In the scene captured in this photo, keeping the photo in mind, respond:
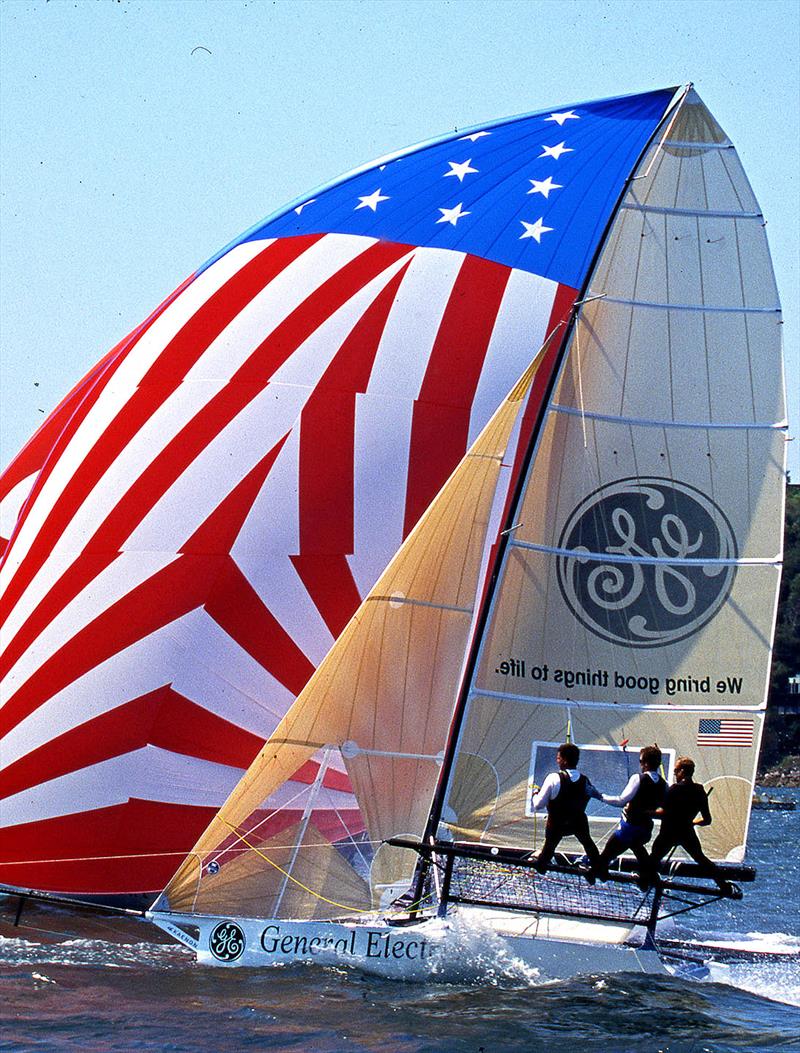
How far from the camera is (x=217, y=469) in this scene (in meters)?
11.0

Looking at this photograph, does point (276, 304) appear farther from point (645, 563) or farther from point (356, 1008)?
point (356, 1008)

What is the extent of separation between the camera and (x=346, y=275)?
38.2 feet

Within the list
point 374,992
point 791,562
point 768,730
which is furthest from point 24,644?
point 791,562

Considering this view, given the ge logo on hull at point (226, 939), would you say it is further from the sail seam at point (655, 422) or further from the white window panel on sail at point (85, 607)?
the sail seam at point (655, 422)

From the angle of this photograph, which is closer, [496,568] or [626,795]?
[626,795]

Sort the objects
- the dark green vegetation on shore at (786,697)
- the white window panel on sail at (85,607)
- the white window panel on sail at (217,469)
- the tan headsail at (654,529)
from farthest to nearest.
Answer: the dark green vegetation on shore at (786,697) < the white window panel on sail at (217,469) < the white window panel on sail at (85,607) < the tan headsail at (654,529)

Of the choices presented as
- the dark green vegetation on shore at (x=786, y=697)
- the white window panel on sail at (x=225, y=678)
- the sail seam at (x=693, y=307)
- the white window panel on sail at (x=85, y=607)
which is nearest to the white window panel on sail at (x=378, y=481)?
the white window panel on sail at (x=225, y=678)

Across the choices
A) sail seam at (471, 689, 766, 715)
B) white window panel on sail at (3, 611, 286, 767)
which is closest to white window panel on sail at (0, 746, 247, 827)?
white window panel on sail at (3, 611, 286, 767)

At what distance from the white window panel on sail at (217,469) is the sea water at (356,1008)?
2.74 meters

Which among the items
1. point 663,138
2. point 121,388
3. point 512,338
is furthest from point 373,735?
point 663,138

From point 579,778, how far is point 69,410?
5.58 metres

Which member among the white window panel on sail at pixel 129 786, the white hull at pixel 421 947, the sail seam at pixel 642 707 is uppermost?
the sail seam at pixel 642 707

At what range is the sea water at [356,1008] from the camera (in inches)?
310

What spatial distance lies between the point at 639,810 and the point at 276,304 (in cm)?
474
